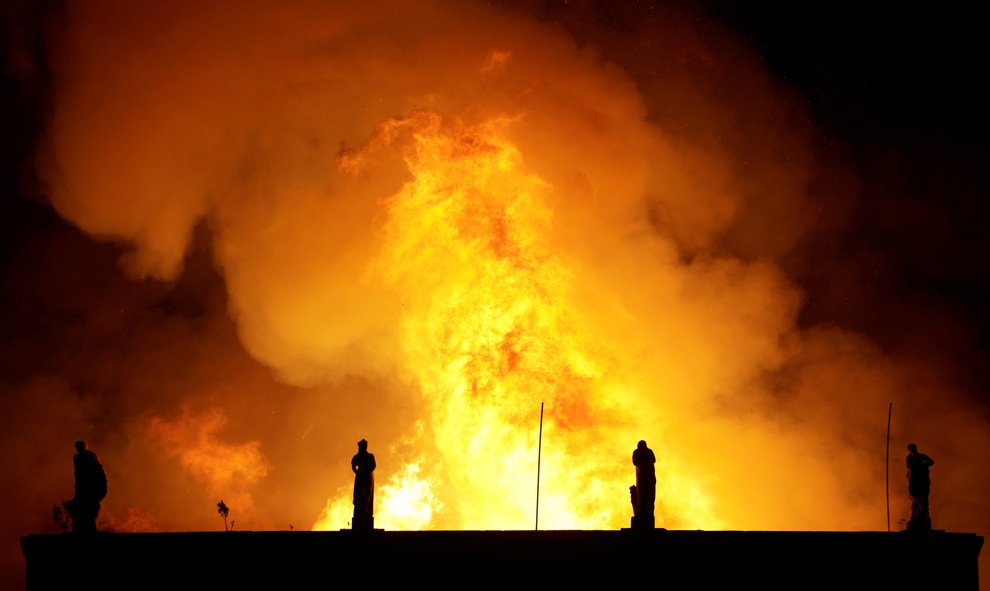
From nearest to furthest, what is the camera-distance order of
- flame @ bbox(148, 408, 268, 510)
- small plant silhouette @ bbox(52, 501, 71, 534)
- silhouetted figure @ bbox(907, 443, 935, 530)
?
silhouetted figure @ bbox(907, 443, 935, 530) → small plant silhouette @ bbox(52, 501, 71, 534) → flame @ bbox(148, 408, 268, 510)

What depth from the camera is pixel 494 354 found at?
29.0 m

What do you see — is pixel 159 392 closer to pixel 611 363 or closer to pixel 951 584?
pixel 611 363

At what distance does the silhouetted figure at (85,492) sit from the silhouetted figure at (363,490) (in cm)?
459

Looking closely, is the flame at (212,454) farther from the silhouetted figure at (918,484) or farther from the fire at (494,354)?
the silhouetted figure at (918,484)

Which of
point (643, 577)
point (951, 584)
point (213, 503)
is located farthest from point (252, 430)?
point (951, 584)

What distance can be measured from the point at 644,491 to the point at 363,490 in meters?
5.10

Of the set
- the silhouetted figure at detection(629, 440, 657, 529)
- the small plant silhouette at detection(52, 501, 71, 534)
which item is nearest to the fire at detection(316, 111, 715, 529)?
the small plant silhouette at detection(52, 501, 71, 534)

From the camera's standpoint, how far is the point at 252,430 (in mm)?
33031

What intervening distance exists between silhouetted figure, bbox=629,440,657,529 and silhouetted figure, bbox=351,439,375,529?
4793mm

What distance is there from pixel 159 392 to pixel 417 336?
30.2ft

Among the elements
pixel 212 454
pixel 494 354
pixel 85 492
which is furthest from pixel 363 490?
pixel 212 454

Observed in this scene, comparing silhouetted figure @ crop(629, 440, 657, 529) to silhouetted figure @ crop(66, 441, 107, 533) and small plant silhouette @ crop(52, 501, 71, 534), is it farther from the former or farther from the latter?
small plant silhouette @ crop(52, 501, 71, 534)

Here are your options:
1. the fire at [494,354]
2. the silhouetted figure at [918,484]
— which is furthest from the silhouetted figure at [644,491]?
the fire at [494,354]

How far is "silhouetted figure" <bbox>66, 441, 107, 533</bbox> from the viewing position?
17.6 meters
